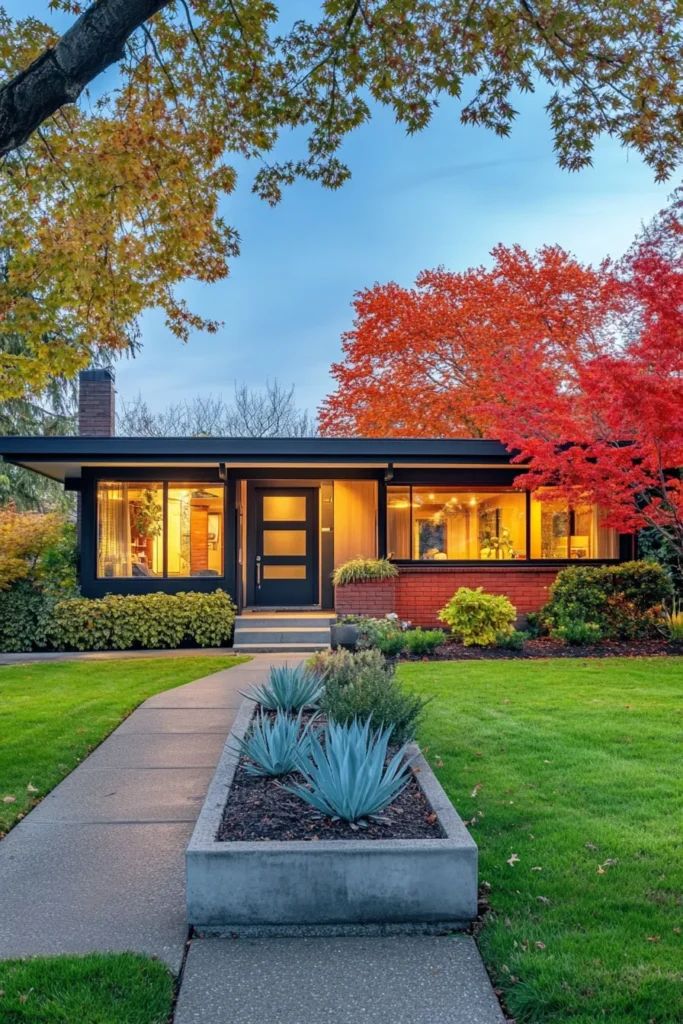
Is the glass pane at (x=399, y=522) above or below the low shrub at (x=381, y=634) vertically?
above

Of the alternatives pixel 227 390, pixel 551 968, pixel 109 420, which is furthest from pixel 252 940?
pixel 227 390

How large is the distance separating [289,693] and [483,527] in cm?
825

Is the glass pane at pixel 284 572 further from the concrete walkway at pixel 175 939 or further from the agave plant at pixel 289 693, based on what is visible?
the concrete walkway at pixel 175 939

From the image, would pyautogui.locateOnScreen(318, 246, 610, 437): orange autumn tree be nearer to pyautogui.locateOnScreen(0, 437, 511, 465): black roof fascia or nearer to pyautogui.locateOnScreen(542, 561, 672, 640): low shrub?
pyautogui.locateOnScreen(0, 437, 511, 465): black roof fascia

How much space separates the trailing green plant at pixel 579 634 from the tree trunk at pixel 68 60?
932cm

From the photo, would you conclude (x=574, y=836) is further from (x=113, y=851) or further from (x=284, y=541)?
(x=284, y=541)

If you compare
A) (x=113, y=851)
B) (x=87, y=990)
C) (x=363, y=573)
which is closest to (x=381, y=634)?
(x=363, y=573)

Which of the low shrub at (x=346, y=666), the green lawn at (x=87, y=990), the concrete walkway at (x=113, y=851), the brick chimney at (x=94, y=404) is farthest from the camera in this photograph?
the brick chimney at (x=94, y=404)

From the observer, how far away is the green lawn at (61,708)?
4.88m

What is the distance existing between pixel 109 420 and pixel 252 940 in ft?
39.6

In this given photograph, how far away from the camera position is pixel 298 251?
25859mm

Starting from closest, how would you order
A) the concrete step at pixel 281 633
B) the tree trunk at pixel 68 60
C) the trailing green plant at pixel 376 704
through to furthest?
the tree trunk at pixel 68 60, the trailing green plant at pixel 376 704, the concrete step at pixel 281 633

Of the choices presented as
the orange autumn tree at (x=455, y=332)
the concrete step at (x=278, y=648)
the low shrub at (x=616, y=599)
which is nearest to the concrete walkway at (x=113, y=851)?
the concrete step at (x=278, y=648)

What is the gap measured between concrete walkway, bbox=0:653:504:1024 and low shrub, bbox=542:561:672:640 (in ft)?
26.4
